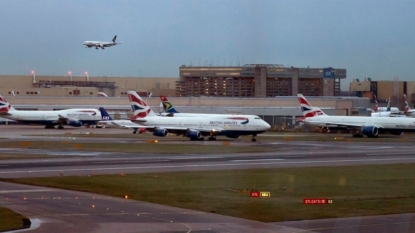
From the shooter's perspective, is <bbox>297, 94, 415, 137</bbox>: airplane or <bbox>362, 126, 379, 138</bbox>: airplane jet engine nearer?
<bbox>297, 94, 415, 137</bbox>: airplane

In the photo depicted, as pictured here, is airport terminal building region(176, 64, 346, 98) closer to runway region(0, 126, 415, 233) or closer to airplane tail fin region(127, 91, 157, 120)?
airplane tail fin region(127, 91, 157, 120)

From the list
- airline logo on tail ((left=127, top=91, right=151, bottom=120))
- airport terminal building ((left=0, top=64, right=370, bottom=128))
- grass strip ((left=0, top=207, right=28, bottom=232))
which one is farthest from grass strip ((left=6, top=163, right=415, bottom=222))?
airport terminal building ((left=0, top=64, right=370, bottom=128))

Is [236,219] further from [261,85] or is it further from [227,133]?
[261,85]

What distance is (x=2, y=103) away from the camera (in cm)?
12644

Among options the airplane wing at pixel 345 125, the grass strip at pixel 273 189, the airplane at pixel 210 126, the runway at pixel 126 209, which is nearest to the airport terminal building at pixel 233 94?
the airplane wing at pixel 345 125

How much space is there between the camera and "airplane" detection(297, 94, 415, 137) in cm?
9231

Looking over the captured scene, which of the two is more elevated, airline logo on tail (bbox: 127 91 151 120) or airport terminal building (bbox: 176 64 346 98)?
airport terminal building (bbox: 176 64 346 98)

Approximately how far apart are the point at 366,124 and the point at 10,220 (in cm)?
7743

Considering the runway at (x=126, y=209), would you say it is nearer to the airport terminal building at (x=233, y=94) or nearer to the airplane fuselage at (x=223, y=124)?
the airplane fuselage at (x=223, y=124)

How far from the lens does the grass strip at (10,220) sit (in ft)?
71.4

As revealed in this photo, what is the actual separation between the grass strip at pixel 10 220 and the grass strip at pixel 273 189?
6.12 meters

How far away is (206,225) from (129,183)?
13.4 metres

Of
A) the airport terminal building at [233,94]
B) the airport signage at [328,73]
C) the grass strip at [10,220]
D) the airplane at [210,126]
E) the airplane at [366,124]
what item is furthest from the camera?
the airport signage at [328,73]

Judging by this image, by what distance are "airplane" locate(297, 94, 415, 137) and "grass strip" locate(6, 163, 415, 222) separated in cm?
4876
